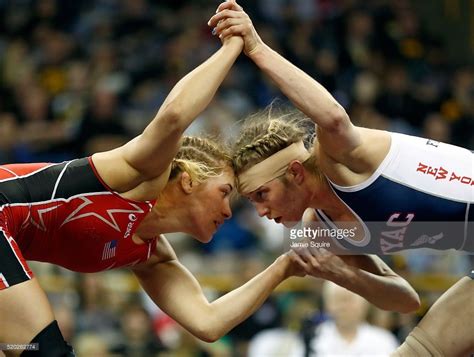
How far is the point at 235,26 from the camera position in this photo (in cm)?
409

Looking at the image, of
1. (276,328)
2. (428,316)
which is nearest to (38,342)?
(428,316)

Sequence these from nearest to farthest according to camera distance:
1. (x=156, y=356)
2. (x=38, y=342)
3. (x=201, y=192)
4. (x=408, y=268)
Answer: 1. (x=38, y=342)
2. (x=201, y=192)
3. (x=156, y=356)
4. (x=408, y=268)

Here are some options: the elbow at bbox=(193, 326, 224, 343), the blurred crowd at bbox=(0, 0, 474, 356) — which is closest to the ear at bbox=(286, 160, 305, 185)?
the elbow at bbox=(193, 326, 224, 343)

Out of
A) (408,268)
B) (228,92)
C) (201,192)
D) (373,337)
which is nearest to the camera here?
(201,192)

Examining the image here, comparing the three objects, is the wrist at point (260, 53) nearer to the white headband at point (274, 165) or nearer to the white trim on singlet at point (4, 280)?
the white headband at point (274, 165)

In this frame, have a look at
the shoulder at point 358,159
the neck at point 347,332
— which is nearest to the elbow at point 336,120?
the shoulder at point 358,159

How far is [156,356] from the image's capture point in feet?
20.1

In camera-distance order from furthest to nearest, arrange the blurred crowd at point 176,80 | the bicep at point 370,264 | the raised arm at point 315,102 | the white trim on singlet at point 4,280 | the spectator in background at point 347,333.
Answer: the blurred crowd at point 176,80, the spectator in background at point 347,333, the bicep at point 370,264, the raised arm at point 315,102, the white trim on singlet at point 4,280

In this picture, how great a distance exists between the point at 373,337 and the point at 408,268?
1.11 m

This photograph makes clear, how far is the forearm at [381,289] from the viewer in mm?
4297

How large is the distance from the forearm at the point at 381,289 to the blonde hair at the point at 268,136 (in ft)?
1.74

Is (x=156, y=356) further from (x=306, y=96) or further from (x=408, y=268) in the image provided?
(x=306, y=96)

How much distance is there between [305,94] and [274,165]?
0.49 metres

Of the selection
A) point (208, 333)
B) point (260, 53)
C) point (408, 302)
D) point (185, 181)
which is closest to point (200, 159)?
point (185, 181)
